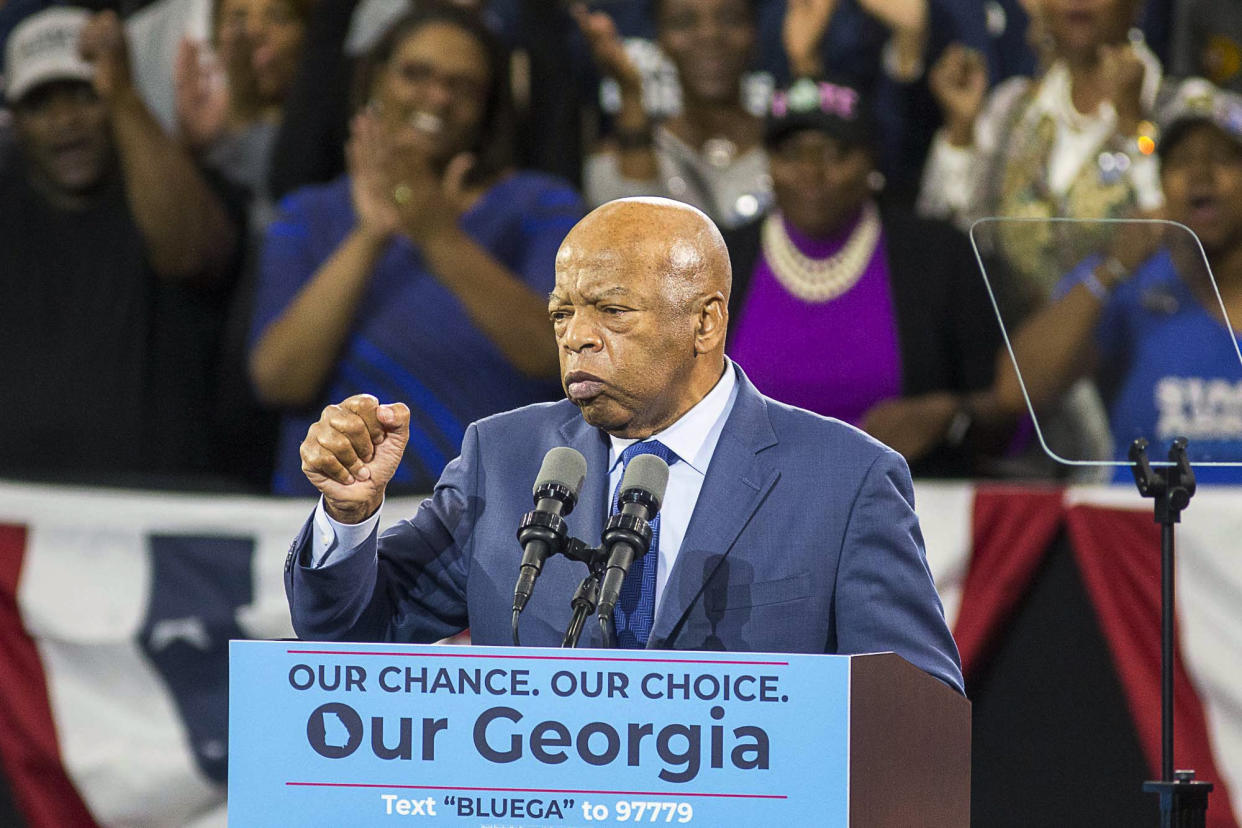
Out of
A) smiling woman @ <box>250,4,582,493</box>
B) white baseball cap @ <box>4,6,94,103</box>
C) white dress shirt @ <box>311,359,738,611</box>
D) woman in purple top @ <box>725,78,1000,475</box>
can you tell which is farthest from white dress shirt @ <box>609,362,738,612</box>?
white baseball cap @ <box>4,6,94,103</box>

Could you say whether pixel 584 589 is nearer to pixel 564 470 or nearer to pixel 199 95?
pixel 564 470

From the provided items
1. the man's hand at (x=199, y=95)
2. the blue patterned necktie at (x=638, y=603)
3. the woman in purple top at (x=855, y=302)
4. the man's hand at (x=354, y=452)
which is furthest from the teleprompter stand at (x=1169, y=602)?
the man's hand at (x=199, y=95)

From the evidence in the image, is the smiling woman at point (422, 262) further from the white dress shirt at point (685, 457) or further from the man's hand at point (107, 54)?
the white dress shirt at point (685, 457)

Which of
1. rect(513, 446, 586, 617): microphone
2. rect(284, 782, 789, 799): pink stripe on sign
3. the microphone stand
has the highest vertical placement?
rect(513, 446, 586, 617): microphone

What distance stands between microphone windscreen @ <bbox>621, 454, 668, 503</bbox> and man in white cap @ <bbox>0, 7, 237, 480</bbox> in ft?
8.76

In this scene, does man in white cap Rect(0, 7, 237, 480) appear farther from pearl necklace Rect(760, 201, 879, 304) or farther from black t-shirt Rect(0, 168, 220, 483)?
pearl necklace Rect(760, 201, 879, 304)

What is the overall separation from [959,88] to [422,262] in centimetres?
146

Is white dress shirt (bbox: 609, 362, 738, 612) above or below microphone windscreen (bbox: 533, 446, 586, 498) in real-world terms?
above

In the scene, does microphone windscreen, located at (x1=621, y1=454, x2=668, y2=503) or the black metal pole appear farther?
the black metal pole

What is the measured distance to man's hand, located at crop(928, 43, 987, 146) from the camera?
416 centimetres

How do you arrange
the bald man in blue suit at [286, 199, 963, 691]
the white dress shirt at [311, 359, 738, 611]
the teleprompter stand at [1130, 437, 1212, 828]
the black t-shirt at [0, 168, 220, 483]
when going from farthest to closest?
the black t-shirt at [0, 168, 220, 483] → the teleprompter stand at [1130, 437, 1212, 828] → the white dress shirt at [311, 359, 738, 611] → the bald man in blue suit at [286, 199, 963, 691]

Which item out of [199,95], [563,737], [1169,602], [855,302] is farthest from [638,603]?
[199,95]

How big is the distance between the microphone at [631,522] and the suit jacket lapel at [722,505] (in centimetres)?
21

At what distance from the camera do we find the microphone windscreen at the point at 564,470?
176cm
